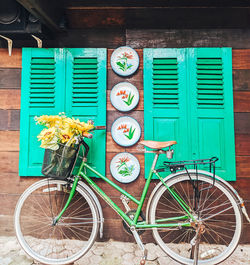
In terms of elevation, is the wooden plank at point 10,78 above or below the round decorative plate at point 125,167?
above

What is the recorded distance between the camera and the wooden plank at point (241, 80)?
99.3 inches

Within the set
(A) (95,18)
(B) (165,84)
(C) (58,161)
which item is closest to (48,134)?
(C) (58,161)

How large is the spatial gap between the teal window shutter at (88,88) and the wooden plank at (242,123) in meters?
1.54

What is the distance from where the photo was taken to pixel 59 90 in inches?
98.5

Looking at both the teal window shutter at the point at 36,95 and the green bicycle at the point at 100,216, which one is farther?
the teal window shutter at the point at 36,95

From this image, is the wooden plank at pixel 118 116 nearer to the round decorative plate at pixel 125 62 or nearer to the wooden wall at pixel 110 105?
the wooden wall at pixel 110 105

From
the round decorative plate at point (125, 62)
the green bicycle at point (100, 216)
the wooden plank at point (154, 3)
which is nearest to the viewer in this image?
the green bicycle at point (100, 216)

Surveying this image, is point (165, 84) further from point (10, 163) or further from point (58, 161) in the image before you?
point (10, 163)

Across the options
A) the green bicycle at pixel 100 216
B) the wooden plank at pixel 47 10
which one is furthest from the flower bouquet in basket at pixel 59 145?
the wooden plank at pixel 47 10

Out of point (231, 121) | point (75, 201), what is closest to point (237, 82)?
point (231, 121)

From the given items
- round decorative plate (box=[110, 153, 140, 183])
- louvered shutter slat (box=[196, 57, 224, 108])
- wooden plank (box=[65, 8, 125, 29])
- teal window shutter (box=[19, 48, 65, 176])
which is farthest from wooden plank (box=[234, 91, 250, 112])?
teal window shutter (box=[19, 48, 65, 176])

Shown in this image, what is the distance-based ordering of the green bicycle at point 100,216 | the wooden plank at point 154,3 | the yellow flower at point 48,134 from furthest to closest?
the wooden plank at point 154,3 → the green bicycle at point 100,216 → the yellow flower at point 48,134

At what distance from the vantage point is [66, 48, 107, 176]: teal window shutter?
2479mm

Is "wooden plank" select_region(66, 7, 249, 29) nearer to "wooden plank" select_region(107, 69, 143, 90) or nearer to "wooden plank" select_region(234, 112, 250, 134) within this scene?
"wooden plank" select_region(107, 69, 143, 90)
